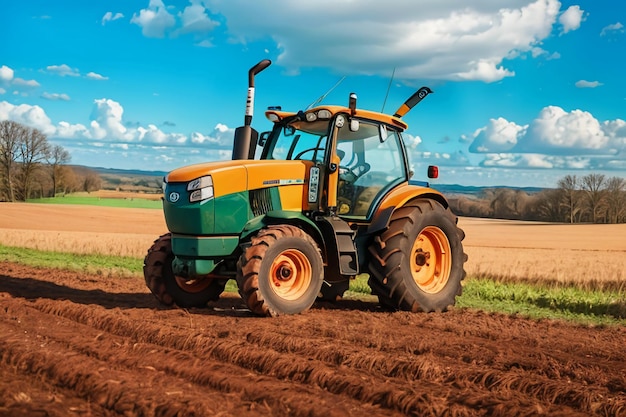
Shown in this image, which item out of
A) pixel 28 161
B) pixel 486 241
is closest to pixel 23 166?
pixel 28 161

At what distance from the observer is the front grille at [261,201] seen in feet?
26.8

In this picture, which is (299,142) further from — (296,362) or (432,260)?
(296,362)

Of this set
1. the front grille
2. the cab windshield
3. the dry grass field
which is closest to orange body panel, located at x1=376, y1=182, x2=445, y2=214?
the cab windshield

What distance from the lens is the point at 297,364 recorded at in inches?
215

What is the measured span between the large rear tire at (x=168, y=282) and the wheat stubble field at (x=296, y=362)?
255 mm

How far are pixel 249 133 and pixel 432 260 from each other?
3091mm

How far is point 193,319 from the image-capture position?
777 centimetres

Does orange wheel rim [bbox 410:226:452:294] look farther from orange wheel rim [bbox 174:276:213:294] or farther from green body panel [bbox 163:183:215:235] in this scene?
green body panel [bbox 163:183:215:235]

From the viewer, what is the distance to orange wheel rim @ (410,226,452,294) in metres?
9.25

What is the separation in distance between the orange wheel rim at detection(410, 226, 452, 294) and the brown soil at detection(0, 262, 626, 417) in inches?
35.3

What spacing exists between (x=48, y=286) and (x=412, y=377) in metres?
7.80

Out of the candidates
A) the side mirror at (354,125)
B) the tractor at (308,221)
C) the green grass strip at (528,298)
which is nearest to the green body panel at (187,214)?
the tractor at (308,221)

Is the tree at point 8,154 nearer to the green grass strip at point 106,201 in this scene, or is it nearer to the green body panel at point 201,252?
the green grass strip at point 106,201

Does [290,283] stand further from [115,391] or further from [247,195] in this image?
[115,391]
